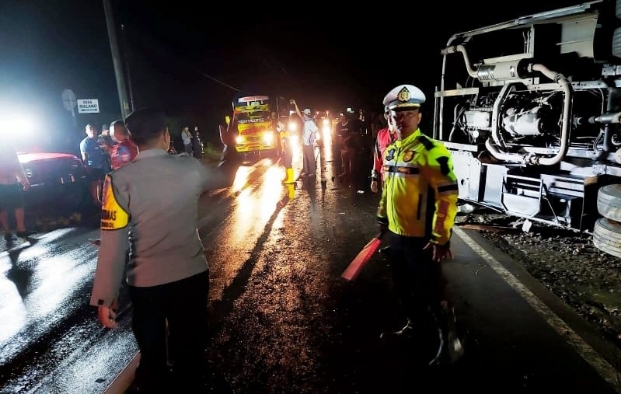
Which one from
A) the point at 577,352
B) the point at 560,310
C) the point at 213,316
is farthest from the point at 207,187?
the point at 560,310

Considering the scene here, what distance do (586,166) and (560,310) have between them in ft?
10.3

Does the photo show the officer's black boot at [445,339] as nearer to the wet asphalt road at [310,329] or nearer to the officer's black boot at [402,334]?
the wet asphalt road at [310,329]

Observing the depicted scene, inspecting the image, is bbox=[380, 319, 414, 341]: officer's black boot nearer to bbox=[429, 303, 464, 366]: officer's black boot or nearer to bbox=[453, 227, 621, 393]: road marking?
bbox=[429, 303, 464, 366]: officer's black boot

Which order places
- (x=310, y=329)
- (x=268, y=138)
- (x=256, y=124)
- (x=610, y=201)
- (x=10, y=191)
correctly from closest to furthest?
(x=310, y=329)
(x=610, y=201)
(x=10, y=191)
(x=268, y=138)
(x=256, y=124)

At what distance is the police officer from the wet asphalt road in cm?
45

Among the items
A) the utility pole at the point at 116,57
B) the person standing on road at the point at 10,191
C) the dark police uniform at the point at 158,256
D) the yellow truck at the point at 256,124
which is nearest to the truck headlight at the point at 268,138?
the yellow truck at the point at 256,124

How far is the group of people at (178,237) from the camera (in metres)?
2.29

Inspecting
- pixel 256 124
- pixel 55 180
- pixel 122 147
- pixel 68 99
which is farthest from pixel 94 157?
pixel 256 124

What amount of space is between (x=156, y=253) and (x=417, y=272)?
75.8 inches

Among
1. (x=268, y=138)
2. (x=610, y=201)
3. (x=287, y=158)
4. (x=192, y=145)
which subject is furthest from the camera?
(x=268, y=138)

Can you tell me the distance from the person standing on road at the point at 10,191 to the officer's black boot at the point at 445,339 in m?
7.52

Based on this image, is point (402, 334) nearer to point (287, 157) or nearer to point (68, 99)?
point (287, 157)

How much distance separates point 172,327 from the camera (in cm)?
255

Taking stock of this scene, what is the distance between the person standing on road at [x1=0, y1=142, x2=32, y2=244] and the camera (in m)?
7.34
